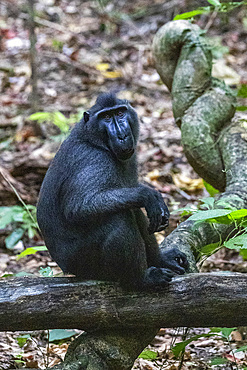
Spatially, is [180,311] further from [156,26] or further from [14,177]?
[156,26]

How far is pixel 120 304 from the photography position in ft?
10.8

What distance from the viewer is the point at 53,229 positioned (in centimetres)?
366

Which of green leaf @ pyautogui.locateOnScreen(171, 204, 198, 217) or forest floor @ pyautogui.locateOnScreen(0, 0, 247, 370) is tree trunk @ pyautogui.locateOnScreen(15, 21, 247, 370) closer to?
green leaf @ pyautogui.locateOnScreen(171, 204, 198, 217)

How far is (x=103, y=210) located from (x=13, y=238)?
10.1ft

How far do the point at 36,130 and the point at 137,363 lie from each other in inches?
225

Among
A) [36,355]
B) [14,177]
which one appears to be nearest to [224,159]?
[36,355]

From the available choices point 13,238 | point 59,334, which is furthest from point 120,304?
point 13,238

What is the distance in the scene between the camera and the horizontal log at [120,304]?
10.4 ft

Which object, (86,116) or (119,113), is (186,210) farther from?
(86,116)

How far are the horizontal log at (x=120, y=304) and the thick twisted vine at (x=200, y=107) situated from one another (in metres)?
1.97

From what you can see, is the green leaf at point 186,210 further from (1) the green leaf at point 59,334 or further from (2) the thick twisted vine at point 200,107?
(1) the green leaf at point 59,334

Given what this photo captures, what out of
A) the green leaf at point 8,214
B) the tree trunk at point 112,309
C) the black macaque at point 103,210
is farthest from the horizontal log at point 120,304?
the green leaf at point 8,214

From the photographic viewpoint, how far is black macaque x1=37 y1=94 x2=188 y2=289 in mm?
3355

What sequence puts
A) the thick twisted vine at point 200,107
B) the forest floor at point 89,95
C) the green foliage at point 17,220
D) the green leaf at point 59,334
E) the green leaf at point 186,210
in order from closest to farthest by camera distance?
the green leaf at point 186,210, the green leaf at point 59,334, the forest floor at point 89,95, the thick twisted vine at point 200,107, the green foliage at point 17,220
